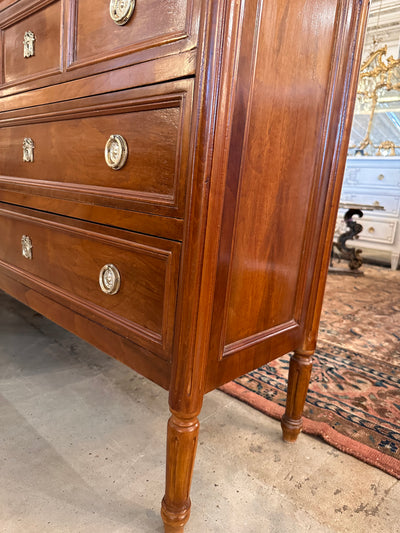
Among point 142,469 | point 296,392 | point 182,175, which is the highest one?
point 182,175

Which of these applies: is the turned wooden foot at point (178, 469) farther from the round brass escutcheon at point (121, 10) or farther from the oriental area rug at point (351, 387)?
the round brass escutcheon at point (121, 10)

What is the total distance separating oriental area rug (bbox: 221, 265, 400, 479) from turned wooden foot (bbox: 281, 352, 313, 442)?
8 cm

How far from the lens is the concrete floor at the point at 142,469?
771 mm

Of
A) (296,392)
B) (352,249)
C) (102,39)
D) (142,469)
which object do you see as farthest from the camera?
(352,249)

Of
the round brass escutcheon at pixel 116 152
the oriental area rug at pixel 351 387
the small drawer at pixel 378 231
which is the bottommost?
the oriental area rug at pixel 351 387

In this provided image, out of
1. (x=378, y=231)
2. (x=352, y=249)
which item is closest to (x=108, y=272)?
(x=352, y=249)

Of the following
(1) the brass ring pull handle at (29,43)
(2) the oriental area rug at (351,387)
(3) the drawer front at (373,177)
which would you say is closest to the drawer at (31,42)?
(1) the brass ring pull handle at (29,43)

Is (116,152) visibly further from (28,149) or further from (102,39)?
(28,149)

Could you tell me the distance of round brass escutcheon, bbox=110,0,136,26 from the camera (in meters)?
0.66

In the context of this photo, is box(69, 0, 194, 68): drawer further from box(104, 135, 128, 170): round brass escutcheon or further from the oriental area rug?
the oriental area rug

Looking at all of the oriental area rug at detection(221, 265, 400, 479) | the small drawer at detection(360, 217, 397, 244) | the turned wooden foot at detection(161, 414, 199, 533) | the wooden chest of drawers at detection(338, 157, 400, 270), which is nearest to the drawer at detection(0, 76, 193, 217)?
the turned wooden foot at detection(161, 414, 199, 533)

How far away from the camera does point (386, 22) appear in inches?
162

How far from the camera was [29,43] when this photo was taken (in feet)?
3.02

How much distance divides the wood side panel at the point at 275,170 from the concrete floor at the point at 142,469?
0.95 ft
